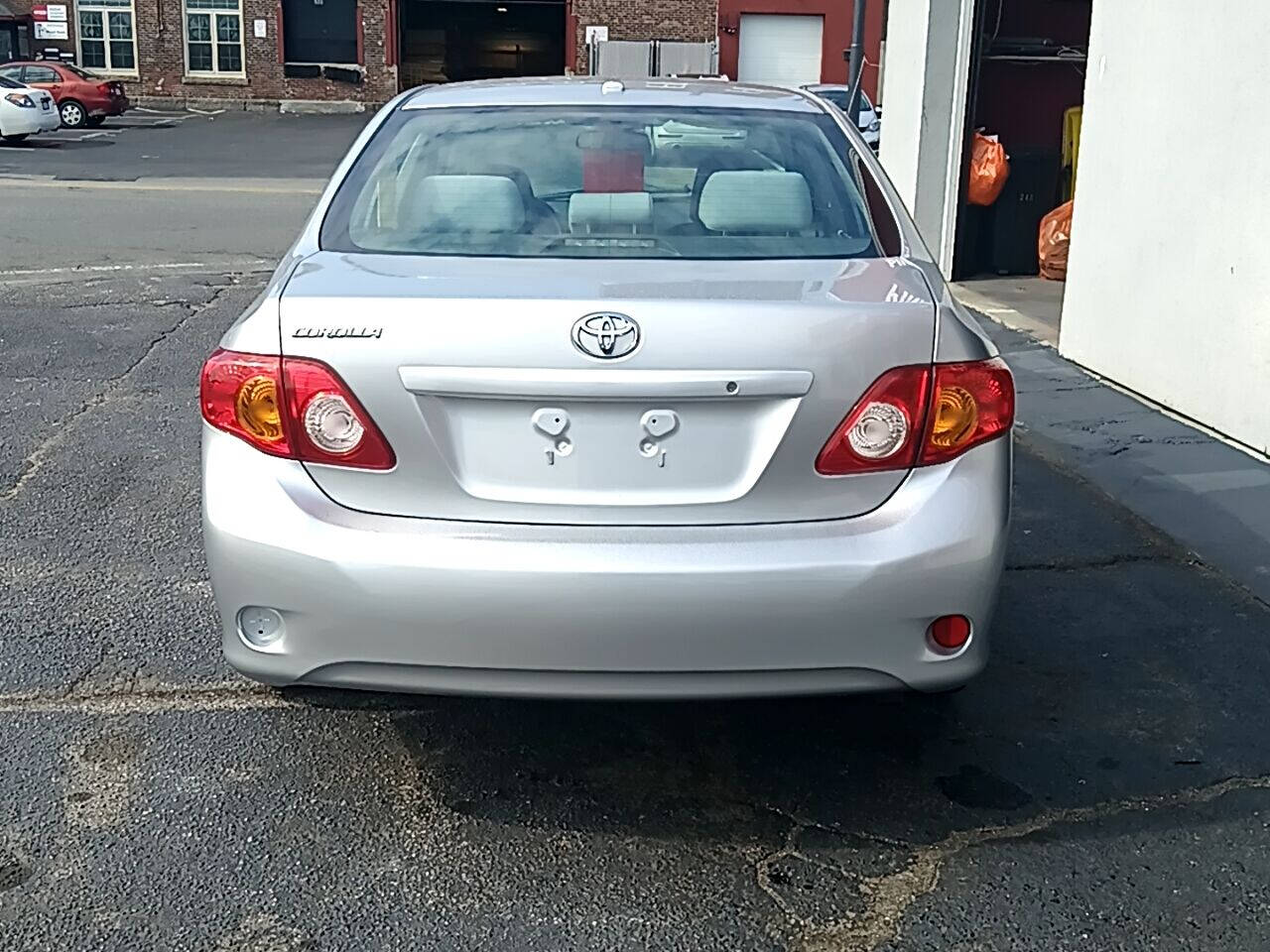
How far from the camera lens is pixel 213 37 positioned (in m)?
40.8

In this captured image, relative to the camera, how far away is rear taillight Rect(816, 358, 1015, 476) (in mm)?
3082

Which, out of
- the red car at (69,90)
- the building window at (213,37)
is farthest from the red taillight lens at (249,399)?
the building window at (213,37)

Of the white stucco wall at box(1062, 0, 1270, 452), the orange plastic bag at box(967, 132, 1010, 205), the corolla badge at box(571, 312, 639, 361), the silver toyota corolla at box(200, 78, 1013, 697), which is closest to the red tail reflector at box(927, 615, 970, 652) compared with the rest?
the silver toyota corolla at box(200, 78, 1013, 697)

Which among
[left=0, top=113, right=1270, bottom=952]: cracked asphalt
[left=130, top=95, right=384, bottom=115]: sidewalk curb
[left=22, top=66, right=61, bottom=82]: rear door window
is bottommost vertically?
[left=130, top=95, right=384, bottom=115]: sidewalk curb

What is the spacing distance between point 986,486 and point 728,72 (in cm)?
3677

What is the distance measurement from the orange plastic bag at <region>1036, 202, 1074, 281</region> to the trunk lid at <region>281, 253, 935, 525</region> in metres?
9.09

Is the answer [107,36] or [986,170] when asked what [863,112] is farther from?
[107,36]

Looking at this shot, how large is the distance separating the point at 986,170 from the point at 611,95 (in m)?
7.92

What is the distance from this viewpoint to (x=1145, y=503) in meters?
5.88

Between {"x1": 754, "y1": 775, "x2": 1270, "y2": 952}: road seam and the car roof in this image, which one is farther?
the car roof

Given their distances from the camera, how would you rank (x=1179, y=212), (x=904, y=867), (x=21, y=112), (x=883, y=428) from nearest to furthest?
1. (x=883, y=428)
2. (x=904, y=867)
3. (x=1179, y=212)
4. (x=21, y=112)

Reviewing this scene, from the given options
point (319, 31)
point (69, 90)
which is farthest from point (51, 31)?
point (69, 90)

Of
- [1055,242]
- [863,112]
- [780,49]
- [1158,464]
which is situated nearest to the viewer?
[1158,464]

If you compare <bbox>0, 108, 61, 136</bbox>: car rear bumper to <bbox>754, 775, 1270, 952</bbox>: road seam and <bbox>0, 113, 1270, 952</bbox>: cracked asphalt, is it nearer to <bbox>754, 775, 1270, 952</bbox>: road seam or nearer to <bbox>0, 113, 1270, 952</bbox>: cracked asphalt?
<bbox>0, 113, 1270, 952</bbox>: cracked asphalt
